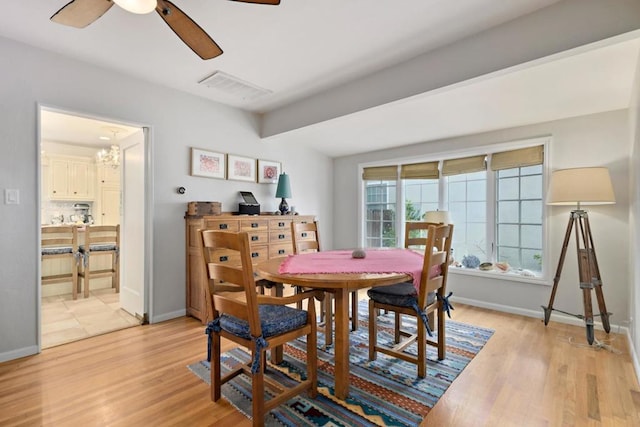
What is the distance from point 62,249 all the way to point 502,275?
558 cm

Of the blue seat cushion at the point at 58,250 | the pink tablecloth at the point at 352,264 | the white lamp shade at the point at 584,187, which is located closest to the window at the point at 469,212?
the white lamp shade at the point at 584,187

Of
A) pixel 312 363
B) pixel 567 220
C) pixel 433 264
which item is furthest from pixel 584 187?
pixel 312 363

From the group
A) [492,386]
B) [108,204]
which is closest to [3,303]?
[492,386]

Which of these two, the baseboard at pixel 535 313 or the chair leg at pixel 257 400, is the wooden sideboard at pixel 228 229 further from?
the baseboard at pixel 535 313

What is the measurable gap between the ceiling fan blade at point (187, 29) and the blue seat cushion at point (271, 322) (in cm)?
169

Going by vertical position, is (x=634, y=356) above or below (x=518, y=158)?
below

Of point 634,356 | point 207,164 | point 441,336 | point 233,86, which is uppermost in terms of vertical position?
point 233,86

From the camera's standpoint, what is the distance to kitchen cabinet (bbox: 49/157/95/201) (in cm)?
532

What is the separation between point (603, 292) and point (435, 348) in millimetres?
1861

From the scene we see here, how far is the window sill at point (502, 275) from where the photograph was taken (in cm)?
327

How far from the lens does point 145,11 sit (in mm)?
1616

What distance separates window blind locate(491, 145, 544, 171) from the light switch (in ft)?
15.4

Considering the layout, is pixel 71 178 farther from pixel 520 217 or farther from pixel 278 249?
pixel 520 217

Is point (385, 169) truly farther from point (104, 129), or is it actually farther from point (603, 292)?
point (104, 129)
